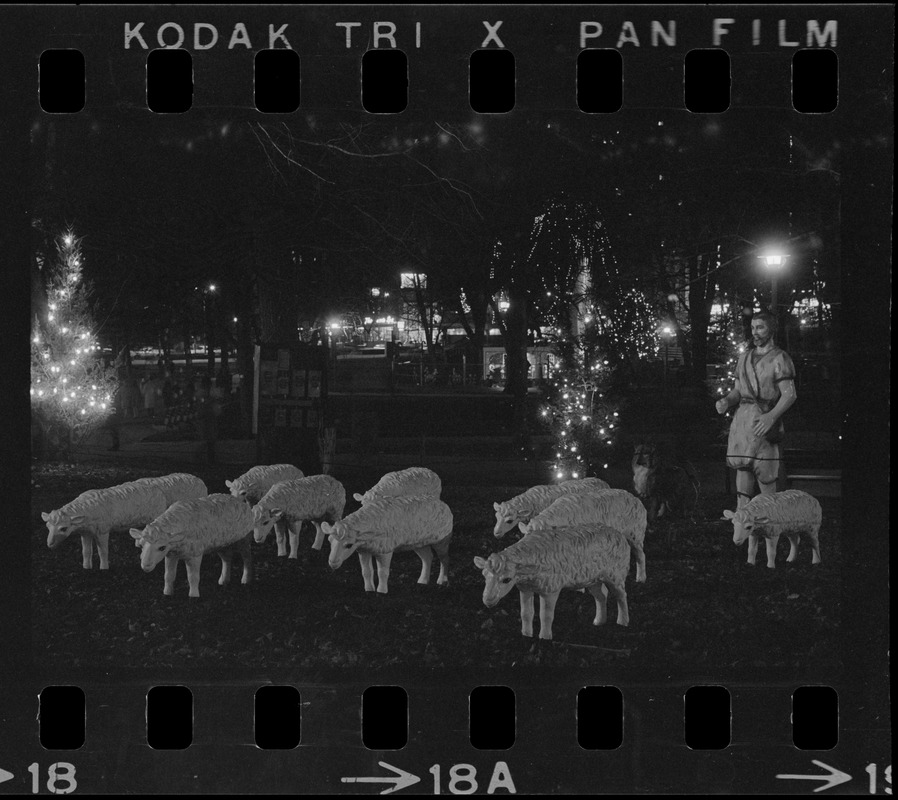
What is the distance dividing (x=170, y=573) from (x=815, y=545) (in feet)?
14.0

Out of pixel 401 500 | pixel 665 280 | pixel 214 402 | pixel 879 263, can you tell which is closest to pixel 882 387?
pixel 879 263

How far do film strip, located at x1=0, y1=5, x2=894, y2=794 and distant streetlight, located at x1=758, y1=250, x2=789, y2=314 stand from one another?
0.03m

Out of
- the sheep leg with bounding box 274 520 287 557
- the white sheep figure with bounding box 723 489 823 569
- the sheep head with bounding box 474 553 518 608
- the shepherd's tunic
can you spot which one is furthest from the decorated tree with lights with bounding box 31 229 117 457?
the white sheep figure with bounding box 723 489 823 569

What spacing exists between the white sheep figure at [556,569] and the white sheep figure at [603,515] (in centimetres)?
21

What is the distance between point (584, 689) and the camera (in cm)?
730

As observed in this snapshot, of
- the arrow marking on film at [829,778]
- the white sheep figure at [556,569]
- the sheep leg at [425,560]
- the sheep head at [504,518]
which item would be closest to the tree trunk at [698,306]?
the white sheep figure at [556,569]

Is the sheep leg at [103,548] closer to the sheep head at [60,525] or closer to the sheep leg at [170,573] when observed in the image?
the sheep head at [60,525]

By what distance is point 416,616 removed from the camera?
A: 7.68 metres

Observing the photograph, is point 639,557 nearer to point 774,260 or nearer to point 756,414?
point 756,414

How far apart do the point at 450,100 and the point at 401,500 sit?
2.58 meters

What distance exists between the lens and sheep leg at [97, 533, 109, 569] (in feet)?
26.0

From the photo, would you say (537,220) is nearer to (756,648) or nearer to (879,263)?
(879,263)

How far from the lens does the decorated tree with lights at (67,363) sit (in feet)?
25.0

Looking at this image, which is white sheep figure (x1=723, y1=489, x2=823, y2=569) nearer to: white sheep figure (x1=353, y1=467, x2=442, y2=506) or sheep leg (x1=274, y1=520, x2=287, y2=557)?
white sheep figure (x1=353, y1=467, x2=442, y2=506)
